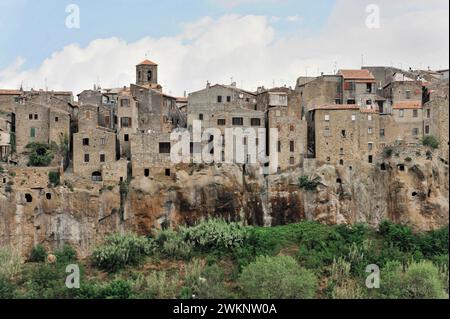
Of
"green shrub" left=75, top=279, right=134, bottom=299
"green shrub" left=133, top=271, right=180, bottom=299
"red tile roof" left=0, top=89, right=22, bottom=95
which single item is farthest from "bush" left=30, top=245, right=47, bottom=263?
"red tile roof" left=0, top=89, right=22, bottom=95

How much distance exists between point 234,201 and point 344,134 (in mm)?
8242

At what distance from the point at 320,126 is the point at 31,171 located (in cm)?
1824

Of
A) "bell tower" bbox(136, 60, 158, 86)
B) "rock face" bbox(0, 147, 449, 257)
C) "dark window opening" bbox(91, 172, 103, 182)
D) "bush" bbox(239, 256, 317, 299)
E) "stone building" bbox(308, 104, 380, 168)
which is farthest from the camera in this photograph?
"bell tower" bbox(136, 60, 158, 86)

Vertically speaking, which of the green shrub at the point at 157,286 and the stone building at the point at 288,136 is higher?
the stone building at the point at 288,136

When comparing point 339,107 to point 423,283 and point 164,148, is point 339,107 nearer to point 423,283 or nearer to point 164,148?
point 164,148

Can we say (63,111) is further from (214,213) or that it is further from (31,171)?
(214,213)

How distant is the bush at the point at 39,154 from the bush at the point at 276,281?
1530 centimetres

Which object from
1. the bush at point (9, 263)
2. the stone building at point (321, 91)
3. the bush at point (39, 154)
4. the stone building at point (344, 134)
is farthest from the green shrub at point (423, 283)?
the bush at point (39, 154)

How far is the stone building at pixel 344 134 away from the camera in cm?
8062

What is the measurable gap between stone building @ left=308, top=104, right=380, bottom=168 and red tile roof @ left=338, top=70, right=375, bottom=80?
4.76 metres

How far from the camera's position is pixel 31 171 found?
78.4 metres

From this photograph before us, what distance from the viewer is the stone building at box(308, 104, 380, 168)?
80625mm

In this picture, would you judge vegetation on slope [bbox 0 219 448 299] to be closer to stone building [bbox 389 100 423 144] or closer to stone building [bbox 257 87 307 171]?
stone building [bbox 257 87 307 171]

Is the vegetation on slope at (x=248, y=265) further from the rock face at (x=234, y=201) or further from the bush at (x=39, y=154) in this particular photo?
the bush at (x=39, y=154)
